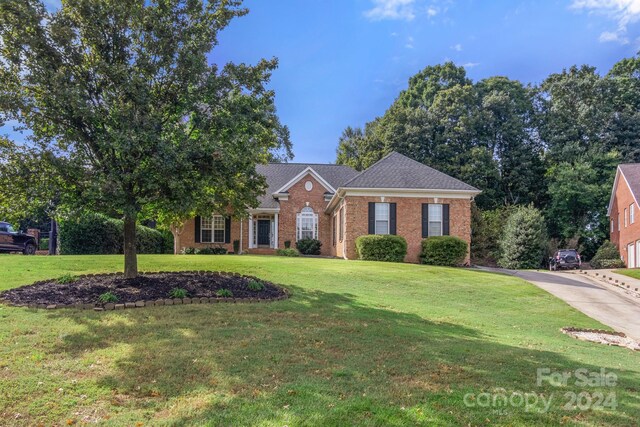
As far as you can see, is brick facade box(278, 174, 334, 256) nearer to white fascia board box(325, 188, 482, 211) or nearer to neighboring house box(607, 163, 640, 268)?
white fascia board box(325, 188, 482, 211)

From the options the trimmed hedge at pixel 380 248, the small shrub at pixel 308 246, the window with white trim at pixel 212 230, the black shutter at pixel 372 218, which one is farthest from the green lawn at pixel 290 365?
the window with white trim at pixel 212 230

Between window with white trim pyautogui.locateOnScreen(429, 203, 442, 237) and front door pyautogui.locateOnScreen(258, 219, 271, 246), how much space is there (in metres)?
11.4

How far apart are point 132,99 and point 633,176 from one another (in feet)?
116

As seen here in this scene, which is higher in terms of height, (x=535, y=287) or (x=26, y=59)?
(x=26, y=59)

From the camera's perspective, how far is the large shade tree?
9.27 m

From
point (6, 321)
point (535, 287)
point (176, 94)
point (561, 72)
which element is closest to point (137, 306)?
point (6, 321)

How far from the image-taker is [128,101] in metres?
9.63

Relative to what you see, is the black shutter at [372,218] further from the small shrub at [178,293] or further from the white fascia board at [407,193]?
the small shrub at [178,293]

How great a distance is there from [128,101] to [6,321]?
16.1 ft

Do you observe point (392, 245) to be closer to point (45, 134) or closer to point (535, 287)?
point (535, 287)

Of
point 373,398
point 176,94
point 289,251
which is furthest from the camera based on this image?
point 289,251

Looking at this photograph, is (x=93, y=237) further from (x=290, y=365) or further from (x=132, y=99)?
(x=290, y=365)

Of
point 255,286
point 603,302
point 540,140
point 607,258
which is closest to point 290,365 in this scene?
point 255,286

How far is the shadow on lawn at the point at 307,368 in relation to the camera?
425 centimetres
